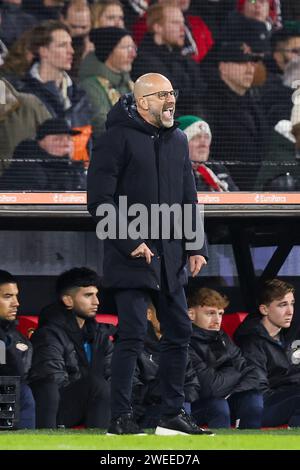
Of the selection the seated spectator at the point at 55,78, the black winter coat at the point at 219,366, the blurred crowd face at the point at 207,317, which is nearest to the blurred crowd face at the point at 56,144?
the seated spectator at the point at 55,78

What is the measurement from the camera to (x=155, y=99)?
6695 mm

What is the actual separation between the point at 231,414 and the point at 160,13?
280cm

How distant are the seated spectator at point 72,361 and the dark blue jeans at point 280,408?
106 cm

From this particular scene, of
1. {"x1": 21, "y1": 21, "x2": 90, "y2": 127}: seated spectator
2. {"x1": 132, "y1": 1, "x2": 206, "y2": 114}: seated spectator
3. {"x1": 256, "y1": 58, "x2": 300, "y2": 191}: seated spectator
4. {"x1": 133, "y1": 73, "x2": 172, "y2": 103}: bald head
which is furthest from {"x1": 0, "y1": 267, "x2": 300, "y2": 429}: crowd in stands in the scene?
{"x1": 133, "y1": 73, "x2": 172, "y2": 103}: bald head

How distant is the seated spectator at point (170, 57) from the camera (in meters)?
9.18

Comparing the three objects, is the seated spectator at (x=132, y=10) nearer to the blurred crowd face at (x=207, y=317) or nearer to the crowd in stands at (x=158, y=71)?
the crowd in stands at (x=158, y=71)

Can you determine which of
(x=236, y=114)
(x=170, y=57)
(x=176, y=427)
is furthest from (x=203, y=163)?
(x=176, y=427)

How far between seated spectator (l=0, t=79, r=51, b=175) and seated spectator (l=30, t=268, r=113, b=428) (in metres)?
0.92

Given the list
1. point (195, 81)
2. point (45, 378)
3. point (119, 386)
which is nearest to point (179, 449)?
point (119, 386)

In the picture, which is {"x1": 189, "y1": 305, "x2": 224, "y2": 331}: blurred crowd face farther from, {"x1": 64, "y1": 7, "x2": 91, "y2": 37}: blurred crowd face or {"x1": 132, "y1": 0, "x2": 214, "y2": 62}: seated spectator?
{"x1": 64, "y1": 7, "x2": 91, "y2": 37}: blurred crowd face

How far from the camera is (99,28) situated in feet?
30.9

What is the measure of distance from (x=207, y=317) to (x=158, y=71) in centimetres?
169

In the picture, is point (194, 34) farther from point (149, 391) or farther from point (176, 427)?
point (176, 427)

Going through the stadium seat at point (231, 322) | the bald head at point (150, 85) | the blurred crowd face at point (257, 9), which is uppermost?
the blurred crowd face at point (257, 9)
